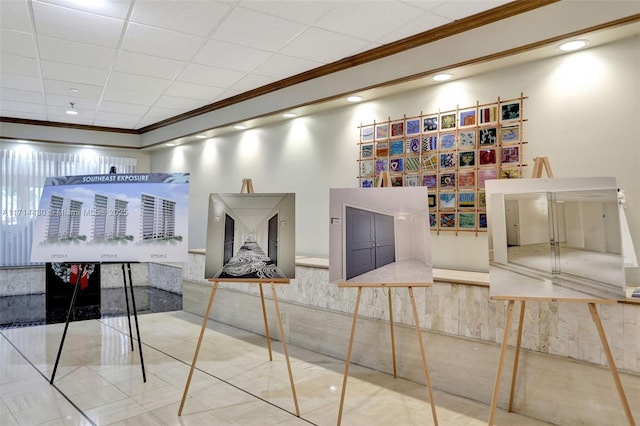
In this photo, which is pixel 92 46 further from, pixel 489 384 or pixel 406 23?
pixel 489 384

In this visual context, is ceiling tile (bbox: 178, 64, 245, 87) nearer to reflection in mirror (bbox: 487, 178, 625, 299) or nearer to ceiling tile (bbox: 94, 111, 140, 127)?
ceiling tile (bbox: 94, 111, 140, 127)

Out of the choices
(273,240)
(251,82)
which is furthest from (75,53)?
(273,240)

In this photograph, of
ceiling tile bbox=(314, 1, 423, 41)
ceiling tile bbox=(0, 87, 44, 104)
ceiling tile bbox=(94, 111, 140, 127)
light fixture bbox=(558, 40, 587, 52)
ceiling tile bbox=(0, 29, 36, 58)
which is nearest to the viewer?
light fixture bbox=(558, 40, 587, 52)

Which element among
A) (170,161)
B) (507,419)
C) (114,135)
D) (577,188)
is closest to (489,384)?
(507,419)

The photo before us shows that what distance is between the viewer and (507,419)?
2811mm

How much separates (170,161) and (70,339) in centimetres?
401

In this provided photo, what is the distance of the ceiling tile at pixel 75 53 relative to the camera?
398 cm

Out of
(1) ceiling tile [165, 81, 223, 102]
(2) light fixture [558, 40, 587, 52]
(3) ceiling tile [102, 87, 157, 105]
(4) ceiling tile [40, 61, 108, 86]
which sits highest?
(3) ceiling tile [102, 87, 157, 105]

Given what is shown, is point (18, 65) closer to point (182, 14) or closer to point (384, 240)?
point (182, 14)

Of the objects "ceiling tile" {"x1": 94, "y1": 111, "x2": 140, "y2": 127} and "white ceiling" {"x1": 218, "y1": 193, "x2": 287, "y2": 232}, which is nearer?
"white ceiling" {"x1": 218, "y1": 193, "x2": 287, "y2": 232}

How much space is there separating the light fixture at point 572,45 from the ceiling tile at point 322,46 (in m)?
1.57

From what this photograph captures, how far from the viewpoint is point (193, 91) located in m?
5.48

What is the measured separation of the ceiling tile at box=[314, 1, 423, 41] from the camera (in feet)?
10.4

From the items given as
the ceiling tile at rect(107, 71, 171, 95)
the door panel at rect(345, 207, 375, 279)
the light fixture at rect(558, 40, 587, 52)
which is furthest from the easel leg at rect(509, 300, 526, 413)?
the ceiling tile at rect(107, 71, 171, 95)
